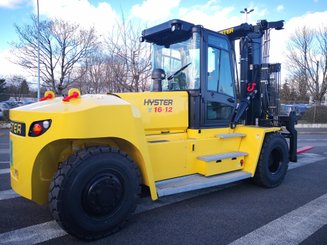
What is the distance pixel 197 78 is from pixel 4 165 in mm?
5551

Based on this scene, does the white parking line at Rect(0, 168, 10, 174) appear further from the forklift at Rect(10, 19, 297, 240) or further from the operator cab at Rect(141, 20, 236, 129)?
the operator cab at Rect(141, 20, 236, 129)

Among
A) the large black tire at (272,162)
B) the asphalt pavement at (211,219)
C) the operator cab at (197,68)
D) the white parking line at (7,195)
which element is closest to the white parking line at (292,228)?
the asphalt pavement at (211,219)

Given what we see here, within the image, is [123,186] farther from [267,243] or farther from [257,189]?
[257,189]

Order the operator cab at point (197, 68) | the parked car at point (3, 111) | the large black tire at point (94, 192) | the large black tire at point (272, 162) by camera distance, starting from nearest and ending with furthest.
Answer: the large black tire at point (94, 192)
the operator cab at point (197, 68)
the large black tire at point (272, 162)
the parked car at point (3, 111)

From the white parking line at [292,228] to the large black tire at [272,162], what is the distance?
100 cm

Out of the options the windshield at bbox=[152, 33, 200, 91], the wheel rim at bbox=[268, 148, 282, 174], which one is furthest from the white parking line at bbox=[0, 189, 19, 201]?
the wheel rim at bbox=[268, 148, 282, 174]

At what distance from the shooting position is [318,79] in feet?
98.4

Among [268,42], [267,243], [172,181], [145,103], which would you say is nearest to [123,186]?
[172,181]

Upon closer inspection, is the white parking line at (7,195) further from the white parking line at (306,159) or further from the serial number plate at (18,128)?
the white parking line at (306,159)

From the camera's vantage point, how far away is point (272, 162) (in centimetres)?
589

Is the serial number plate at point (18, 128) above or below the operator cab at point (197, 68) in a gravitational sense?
below

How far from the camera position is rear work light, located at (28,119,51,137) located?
313 centimetres

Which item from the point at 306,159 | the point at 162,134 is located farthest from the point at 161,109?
the point at 306,159

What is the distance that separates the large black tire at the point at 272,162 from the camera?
536cm
